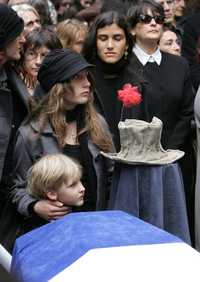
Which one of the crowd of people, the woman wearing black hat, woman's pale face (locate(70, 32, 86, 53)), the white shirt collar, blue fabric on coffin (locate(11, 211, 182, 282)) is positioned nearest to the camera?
blue fabric on coffin (locate(11, 211, 182, 282))

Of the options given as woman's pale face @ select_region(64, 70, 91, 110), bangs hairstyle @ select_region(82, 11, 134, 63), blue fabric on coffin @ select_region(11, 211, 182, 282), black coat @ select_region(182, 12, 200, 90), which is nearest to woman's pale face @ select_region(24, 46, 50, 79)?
bangs hairstyle @ select_region(82, 11, 134, 63)

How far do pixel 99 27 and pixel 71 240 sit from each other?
3.36 metres

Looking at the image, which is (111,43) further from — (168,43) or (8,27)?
(168,43)

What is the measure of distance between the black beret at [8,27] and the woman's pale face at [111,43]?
882 mm

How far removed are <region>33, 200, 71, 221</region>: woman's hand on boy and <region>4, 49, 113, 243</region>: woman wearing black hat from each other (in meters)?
0.19

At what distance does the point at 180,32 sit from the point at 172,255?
5.88 m

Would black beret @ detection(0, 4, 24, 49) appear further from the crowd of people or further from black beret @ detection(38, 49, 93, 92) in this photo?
black beret @ detection(38, 49, 93, 92)

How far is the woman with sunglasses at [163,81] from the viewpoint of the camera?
586 cm

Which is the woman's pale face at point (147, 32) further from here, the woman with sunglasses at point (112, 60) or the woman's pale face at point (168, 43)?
the woman's pale face at point (168, 43)

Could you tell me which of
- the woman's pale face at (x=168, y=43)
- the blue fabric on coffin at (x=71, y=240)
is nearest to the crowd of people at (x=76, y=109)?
the woman's pale face at (x=168, y=43)

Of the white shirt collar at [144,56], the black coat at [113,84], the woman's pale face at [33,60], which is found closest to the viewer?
the black coat at [113,84]

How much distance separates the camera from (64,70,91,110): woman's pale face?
4.66 metres

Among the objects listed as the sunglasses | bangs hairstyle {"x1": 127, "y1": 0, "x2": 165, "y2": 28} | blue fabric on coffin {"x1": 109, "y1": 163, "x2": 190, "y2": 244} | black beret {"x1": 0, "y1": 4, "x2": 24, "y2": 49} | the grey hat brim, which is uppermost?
black beret {"x1": 0, "y1": 4, "x2": 24, "y2": 49}

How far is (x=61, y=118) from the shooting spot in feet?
15.2
